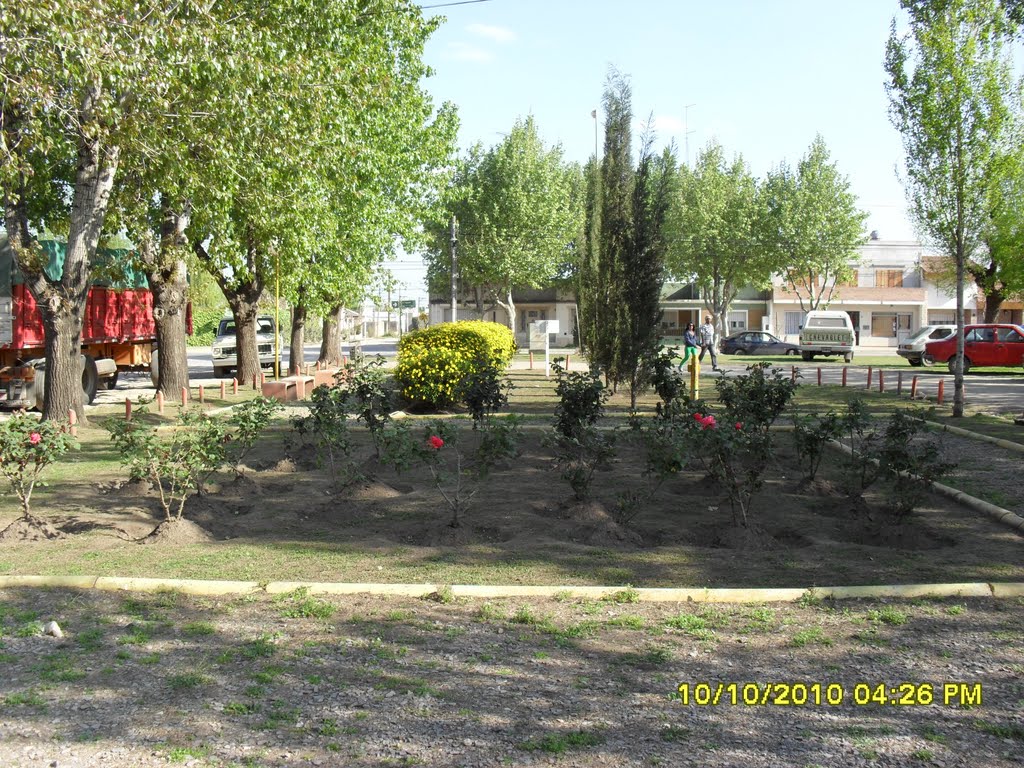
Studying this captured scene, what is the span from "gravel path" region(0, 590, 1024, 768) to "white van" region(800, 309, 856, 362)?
34.8 meters

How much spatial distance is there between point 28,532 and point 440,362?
874 cm

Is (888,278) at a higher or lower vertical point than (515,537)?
higher

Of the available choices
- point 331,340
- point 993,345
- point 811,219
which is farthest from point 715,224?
point 331,340

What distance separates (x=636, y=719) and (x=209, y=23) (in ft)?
38.1

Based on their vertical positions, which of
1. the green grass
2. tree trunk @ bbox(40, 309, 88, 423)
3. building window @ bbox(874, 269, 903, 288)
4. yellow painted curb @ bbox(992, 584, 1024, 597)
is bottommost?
the green grass

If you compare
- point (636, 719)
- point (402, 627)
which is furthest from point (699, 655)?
point (402, 627)

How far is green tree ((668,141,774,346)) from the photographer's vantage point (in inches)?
2041

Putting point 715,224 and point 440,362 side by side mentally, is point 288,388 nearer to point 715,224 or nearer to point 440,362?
point 440,362

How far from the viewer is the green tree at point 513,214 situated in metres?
49.2

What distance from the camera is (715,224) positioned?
170ft

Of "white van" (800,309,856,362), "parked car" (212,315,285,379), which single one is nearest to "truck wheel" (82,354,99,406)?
"parked car" (212,315,285,379)

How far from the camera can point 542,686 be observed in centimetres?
441

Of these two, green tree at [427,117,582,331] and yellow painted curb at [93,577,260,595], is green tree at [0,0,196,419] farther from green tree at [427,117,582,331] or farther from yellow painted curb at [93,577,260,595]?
green tree at [427,117,582,331]

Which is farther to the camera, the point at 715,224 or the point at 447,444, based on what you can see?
the point at 715,224
